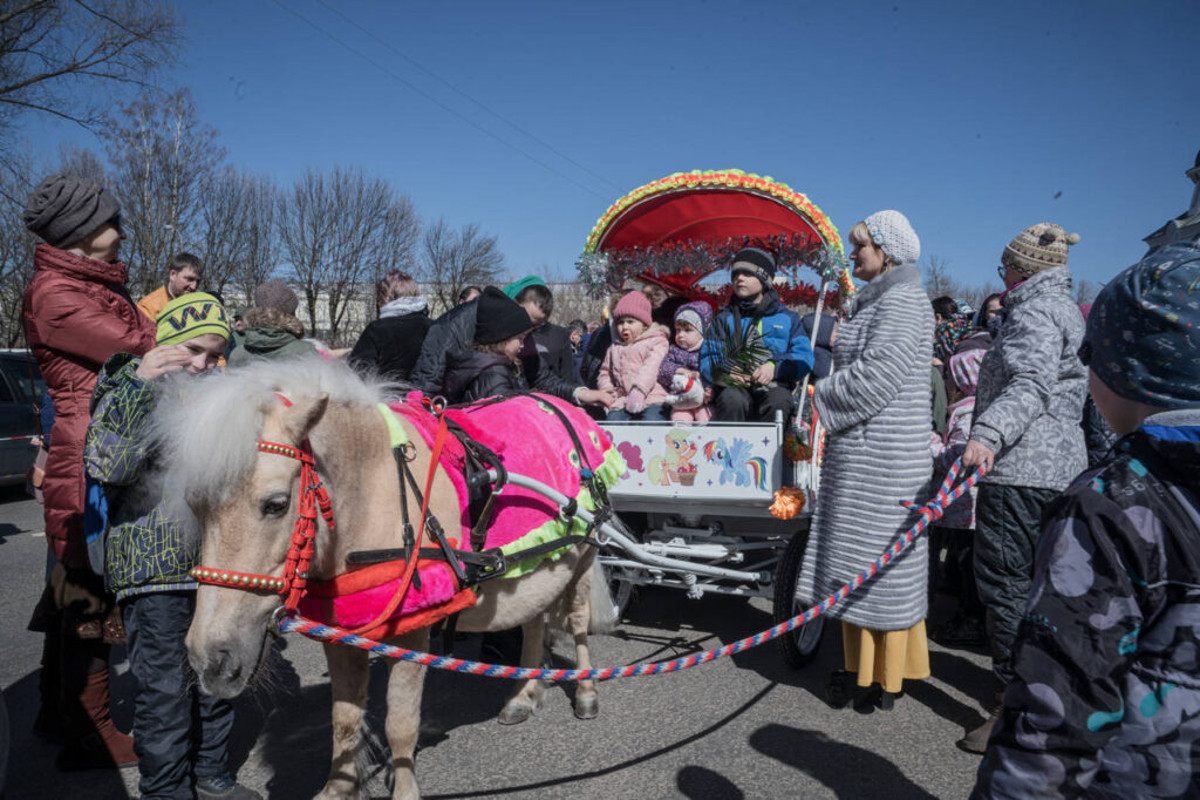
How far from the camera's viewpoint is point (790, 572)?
4207 mm

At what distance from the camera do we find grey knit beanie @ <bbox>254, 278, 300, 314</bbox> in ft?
12.7

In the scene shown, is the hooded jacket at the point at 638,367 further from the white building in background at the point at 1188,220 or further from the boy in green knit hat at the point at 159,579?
the white building in background at the point at 1188,220

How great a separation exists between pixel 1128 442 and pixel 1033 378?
2.19 meters

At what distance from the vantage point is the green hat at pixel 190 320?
240cm

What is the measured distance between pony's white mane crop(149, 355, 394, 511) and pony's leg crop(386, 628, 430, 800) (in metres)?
0.98

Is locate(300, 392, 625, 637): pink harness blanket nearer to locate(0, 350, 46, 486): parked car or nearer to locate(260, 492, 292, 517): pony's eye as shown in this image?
locate(260, 492, 292, 517): pony's eye

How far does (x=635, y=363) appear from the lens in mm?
5113

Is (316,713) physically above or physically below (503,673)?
below

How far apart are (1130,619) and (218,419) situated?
1.95 m

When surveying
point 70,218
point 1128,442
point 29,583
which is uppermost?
point 70,218

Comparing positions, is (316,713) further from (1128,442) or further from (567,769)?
(1128,442)

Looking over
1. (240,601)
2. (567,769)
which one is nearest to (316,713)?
(567,769)

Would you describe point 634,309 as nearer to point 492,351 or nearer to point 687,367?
point 687,367

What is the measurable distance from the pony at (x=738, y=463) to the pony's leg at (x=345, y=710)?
218 cm
